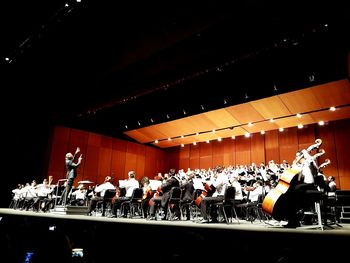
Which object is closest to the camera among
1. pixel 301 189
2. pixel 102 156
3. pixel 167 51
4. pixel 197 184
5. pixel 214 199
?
pixel 301 189

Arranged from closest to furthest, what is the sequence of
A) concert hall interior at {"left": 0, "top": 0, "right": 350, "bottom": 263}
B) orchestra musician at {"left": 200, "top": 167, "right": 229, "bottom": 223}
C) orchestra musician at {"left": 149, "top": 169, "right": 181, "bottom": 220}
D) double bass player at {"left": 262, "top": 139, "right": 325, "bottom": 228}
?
concert hall interior at {"left": 0, "top": 0, "right": 350, "bottom": 263} < double bass player at {"left": 262, "top": 139, "right": 325, "bottom": 228} < orchestra musician at {"left": 200, "top": 167, "right": 229, "bottom": 223} < orchestra musician at {"left": 149, "top": 169, "right": 181, "bottom": 220}

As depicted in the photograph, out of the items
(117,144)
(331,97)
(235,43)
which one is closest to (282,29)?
(235,43)

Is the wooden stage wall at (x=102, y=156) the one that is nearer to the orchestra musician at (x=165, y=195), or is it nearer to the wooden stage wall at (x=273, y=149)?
the wooden stage wall at (x=273, y=149)

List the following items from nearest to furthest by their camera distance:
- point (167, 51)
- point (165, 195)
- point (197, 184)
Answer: point (165, 195)
point (197, 184)
point (167, 51)

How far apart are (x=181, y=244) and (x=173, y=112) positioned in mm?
8785

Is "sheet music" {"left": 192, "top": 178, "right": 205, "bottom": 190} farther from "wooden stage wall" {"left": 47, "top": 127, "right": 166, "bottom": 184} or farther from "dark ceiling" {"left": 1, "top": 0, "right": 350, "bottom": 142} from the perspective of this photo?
"wooden stage wall" {"left": 47, "top": 127, "right": 166, "bottom": 184}

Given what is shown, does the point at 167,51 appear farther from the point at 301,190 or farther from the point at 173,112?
the point at 301,190

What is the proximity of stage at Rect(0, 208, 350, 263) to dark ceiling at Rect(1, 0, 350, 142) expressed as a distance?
16.2 ft

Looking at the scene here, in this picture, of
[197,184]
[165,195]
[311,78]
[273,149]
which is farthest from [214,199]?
[273,149]

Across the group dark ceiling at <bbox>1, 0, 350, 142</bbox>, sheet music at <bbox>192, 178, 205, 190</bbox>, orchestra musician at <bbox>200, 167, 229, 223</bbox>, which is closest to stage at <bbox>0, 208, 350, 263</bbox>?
orchestra musician at <bbox>200, 167, 229, 223</bbox>

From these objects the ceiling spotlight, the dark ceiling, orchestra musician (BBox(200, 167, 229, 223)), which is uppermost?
the dark ceiling

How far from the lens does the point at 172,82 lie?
8.66m

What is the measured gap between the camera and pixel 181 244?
7.55ft

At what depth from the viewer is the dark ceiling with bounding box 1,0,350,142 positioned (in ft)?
20.1
